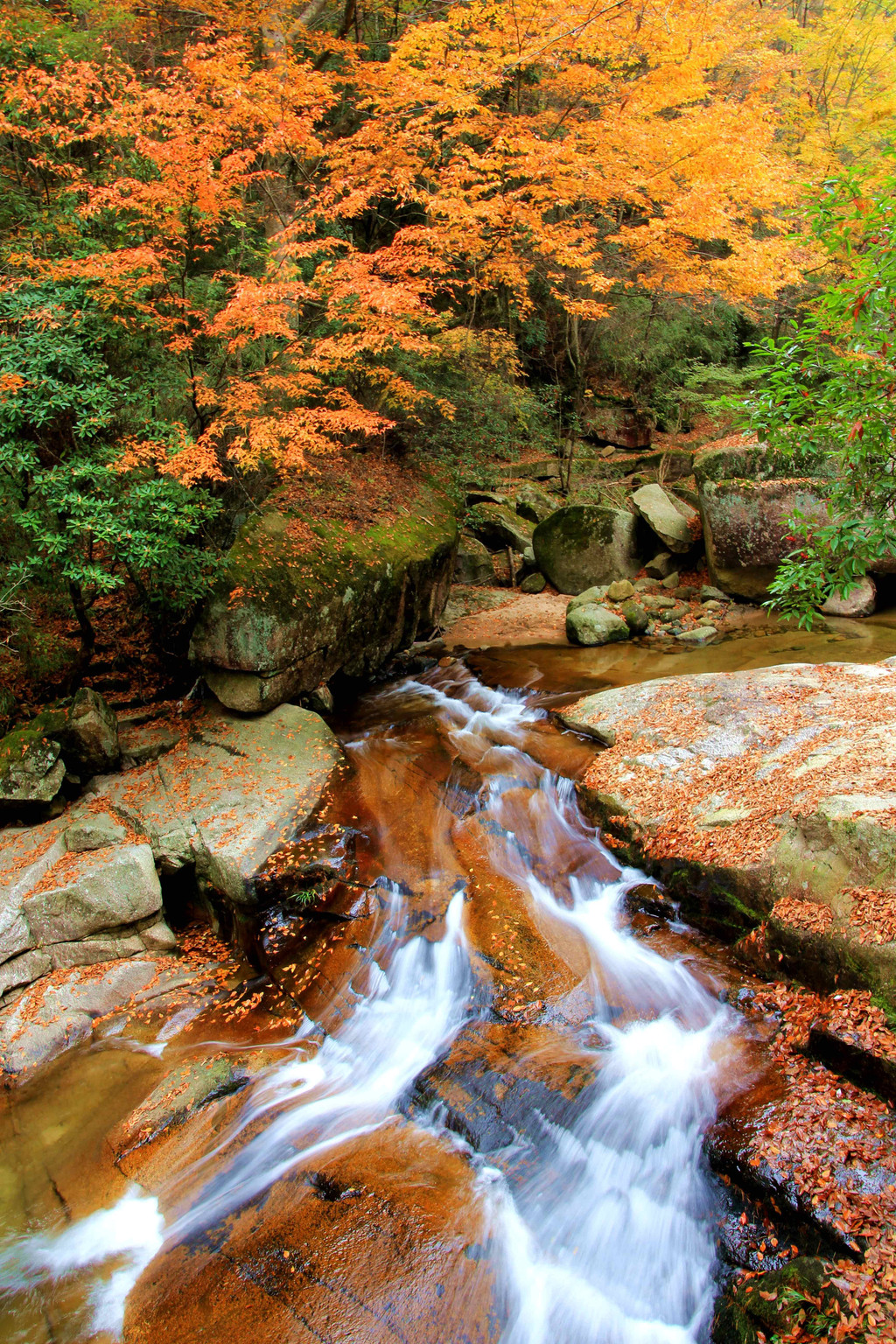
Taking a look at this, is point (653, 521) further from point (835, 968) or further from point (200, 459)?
point (835, 968)

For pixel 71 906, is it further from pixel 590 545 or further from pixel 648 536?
pixel 648 536

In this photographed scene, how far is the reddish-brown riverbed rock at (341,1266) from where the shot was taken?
128 inches

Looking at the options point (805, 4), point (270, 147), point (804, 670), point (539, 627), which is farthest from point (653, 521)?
point (805, 4)

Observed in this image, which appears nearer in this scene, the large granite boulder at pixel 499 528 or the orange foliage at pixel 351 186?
the orange foliage at pixel 351 186

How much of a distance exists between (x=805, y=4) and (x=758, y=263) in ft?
65.5

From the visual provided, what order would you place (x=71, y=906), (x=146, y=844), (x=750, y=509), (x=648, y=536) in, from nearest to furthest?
(x=71, y=906), (x=146, y=844), (x=750, y=509), (x=648, y=536)

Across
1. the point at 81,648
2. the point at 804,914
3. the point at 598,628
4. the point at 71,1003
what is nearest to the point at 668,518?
the point at 598,628

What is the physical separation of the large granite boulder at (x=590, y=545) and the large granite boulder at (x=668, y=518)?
437mm

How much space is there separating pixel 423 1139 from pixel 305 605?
5713 mm

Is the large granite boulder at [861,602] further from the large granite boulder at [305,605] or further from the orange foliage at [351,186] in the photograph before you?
the large granite boulder at [305,605]

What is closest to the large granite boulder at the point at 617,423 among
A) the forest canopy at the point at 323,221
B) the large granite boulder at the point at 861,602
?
the forest canopy at the point at 323,221

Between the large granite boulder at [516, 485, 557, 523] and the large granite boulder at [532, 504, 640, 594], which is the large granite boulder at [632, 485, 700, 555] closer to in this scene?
the large granite boulder at [532, 504, 640, 594]

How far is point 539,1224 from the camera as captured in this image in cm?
370

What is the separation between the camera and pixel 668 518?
45.4ft
